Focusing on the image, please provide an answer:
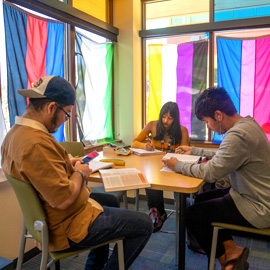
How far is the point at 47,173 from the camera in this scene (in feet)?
3.70

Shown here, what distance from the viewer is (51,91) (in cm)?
127

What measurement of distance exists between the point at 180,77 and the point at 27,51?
217 cm

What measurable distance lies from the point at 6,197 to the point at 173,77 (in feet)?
8.95

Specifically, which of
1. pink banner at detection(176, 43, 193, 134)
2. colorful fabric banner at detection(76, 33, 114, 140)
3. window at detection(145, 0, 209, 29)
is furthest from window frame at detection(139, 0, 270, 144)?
colorful fabric banner at detection(76, 33, 114, 140)

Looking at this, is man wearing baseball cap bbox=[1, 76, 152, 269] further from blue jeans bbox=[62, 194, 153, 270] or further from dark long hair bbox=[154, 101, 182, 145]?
dark long hair bbox=[154, 101, 182, 145]

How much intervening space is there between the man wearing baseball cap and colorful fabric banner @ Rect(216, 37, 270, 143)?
265 centimetres

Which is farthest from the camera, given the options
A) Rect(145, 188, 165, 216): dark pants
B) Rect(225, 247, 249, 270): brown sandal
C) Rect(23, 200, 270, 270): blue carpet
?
Rect(145, 188, 165, 216): dark pants

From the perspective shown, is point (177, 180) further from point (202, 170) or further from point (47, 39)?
point (47, 39)

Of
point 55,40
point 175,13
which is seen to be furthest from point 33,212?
point 175,13

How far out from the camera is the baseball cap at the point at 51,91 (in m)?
1.26

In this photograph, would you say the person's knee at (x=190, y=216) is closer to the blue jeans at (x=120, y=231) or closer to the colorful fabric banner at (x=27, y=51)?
the blue jeans at (x=120, y=231)

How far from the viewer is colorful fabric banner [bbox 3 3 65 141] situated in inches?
90.9

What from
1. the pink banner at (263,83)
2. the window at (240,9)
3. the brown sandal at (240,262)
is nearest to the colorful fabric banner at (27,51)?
the brown sandal at (240,262)

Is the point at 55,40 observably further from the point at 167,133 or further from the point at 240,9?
the point at 240,9
